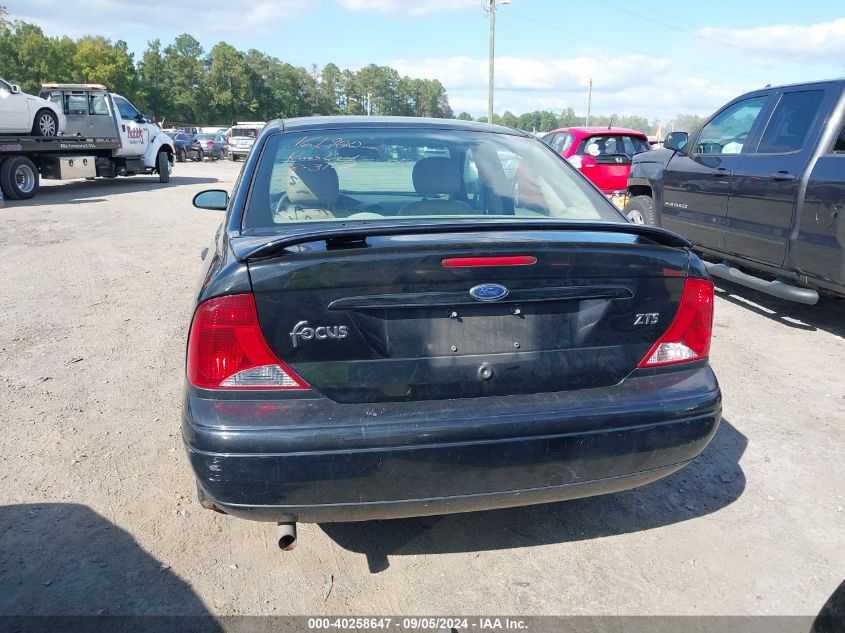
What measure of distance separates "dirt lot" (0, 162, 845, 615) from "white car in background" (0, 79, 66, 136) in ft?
39.3

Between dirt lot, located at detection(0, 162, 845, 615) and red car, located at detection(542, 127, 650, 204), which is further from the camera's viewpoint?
red car, located at detection(542, 127, 650, 204)

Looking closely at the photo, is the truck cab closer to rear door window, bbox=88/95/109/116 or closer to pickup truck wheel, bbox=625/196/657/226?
rear door window, bbox=88/95/109/116

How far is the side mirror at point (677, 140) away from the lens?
23.5 feet

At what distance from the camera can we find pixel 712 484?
10.6 feet

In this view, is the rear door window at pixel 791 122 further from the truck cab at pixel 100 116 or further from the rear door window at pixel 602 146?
the truck cab at pixel 100 116

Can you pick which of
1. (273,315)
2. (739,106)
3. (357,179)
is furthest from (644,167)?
(273,315)

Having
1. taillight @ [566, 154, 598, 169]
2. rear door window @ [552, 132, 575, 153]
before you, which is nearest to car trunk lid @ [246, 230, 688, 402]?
taillight @ [566, 154, 598, 169]

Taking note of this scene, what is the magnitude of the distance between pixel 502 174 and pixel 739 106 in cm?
434

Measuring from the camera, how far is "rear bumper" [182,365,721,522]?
209 cm

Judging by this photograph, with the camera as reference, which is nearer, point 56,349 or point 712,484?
point 712,484

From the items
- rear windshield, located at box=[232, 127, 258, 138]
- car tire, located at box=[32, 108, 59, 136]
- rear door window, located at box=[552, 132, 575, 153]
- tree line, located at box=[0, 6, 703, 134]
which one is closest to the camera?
rear door window, located at box=[552, 132, 575, 153]

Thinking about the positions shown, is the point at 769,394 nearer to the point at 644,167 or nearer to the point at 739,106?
the point at 739,106

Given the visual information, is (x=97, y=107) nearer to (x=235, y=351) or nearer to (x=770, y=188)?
(x=770, y=188)

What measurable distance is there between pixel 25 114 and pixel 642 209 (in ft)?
45.1
